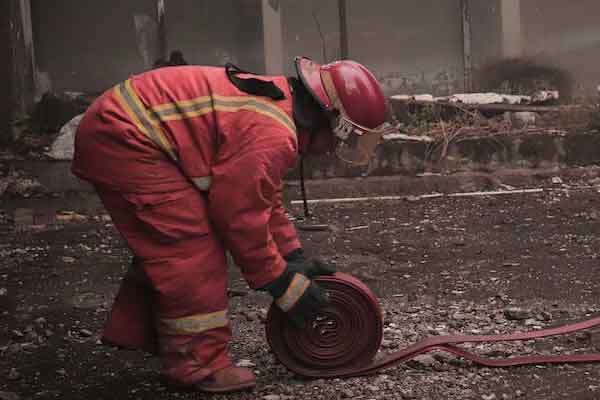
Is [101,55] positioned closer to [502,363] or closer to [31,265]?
[31,265]

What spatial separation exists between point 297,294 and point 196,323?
0.41 meters

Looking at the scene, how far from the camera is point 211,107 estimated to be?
350cm

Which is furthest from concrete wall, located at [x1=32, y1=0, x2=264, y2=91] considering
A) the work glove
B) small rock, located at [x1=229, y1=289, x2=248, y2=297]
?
the work glove

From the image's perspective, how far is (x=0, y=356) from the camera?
426 centimetres

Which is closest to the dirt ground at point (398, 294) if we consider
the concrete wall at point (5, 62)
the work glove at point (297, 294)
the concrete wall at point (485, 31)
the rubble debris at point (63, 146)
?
the work glove at point (297, 294)

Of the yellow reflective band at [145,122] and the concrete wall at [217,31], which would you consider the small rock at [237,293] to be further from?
the concrete wall at [217,31]

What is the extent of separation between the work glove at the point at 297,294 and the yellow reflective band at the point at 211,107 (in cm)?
56

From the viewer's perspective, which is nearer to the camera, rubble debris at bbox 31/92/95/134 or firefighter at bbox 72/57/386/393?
firefighter at bbox 72/57/386/393

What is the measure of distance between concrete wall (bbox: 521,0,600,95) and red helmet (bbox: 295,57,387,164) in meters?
7.58

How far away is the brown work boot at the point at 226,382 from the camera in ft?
11.8

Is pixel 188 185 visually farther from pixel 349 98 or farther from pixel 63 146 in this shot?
pixel 63 146

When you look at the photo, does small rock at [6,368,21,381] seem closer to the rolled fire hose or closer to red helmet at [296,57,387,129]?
the rolled fire hose

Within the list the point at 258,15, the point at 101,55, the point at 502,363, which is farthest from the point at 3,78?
the point at 502,363

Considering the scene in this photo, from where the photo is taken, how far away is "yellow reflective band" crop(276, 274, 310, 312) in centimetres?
349
